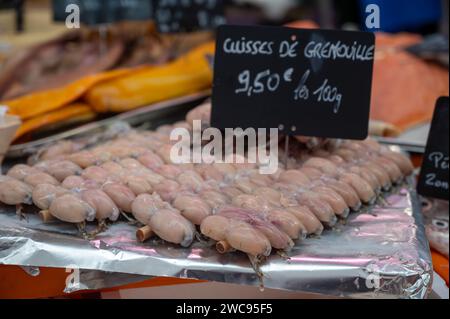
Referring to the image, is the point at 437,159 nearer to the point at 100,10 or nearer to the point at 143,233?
the point at 143,233

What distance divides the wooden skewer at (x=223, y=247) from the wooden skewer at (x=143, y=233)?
0.54 ft

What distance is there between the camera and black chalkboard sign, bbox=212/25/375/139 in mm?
1686

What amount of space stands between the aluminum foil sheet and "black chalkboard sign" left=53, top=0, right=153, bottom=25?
5.32ft

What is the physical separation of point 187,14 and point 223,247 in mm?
1840

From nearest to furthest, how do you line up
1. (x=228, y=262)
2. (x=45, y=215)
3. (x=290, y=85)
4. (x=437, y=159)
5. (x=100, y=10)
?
(x=228, y=262) → (x=45, y=215) → (x=290, y=85) → (x=437, y=159) → (x=100, y=10)

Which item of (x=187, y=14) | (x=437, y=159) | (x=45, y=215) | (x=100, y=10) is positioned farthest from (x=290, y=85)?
(x=100, y=10)

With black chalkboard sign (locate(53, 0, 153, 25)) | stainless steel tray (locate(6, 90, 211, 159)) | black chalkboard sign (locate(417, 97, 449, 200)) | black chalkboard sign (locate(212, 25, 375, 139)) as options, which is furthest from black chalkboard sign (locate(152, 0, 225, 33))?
black chalkboard sign (locate(417, 97, 449, 200))

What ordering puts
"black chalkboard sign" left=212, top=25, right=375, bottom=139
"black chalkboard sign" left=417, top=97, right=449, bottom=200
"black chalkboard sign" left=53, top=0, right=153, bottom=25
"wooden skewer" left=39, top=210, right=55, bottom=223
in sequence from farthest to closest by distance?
"black chalkboard sign" left=53, top=0, right=153, bottom=25, "black chalkboard sign" left=417, top=97, right=449, bottom=200, "black chalkboard sign" left=212, top=25, right=375, bottom=139, "wooden skewer" left=39, top=210, right=55, bottom=223

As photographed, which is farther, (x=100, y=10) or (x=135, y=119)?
(x=100, y=10)

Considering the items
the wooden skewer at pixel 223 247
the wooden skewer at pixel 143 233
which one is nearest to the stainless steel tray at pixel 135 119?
the wooden skewer at pixel 143 233

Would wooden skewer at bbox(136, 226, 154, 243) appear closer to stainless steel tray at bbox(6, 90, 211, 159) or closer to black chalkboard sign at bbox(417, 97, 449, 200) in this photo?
stainless steel tray at bbox(6, 90, 211, 159)

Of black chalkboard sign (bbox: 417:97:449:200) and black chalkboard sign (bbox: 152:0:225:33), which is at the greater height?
black chalkboard sign (bbox: 152:0:225:33)

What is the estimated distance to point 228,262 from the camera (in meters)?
1.30

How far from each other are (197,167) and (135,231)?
0.32 metres
